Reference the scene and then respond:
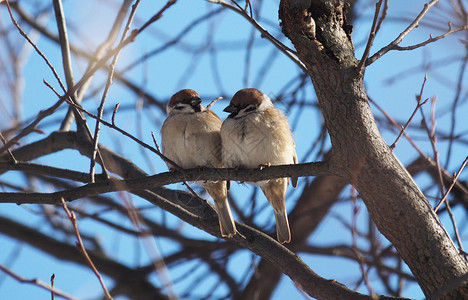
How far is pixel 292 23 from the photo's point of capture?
9.59 ft

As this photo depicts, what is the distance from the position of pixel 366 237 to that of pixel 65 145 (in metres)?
2.49

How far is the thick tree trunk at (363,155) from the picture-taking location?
2.64m

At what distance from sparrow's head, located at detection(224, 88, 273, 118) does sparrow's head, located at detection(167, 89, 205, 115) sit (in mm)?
312

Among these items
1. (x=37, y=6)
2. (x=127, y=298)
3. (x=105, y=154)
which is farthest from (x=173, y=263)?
(x=37, y=6)

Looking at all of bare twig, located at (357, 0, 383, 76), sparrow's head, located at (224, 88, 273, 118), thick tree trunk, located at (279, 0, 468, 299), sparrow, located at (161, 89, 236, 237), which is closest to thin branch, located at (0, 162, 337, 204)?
thick tree trunk, located at (279, 0, 468, 299)

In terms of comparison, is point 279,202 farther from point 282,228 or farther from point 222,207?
point 222,207

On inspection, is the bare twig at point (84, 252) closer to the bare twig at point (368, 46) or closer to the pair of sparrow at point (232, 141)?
the bare twig at point (368, 46)

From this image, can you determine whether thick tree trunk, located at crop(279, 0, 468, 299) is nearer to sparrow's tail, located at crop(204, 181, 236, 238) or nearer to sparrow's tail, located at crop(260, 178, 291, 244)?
sparrow's tail, located at crop(204, 181, 236, 238)

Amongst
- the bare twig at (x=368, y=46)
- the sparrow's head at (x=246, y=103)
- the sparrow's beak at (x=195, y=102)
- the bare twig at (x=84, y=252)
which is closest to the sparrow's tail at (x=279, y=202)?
the sparrow's head at (x=246, y=103)

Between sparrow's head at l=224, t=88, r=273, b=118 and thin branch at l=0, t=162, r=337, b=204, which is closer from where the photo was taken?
thin branch at l=0, t=162, r=337, b=204

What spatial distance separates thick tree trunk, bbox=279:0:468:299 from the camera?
264 centimetres

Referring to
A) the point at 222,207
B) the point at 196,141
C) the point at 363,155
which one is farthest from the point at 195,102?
the point at 363,155

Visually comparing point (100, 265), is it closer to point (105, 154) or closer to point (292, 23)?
point (105, 154)

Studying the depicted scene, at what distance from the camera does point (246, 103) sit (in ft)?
13.1
